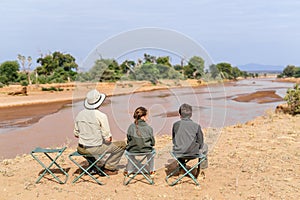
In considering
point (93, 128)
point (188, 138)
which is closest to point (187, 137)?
point (188, 138)

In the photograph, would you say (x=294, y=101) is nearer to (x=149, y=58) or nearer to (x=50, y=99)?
(x=149, y=58)

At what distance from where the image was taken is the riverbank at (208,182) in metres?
4.01

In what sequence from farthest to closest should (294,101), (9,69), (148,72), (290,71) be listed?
(290,71), (9,69), (294,101), (148,72)

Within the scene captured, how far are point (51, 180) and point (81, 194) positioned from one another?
0.76 meters

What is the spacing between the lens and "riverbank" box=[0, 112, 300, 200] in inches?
158

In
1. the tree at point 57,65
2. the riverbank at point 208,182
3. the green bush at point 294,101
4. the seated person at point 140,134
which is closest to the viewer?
the riverbank at point 208,182

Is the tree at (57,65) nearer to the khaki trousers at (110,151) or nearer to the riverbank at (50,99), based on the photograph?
the riverbank at (50,99)

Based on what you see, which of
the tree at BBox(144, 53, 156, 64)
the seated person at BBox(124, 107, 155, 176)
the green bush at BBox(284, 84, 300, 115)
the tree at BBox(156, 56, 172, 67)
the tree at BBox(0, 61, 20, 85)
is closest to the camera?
the seated person at BBox(124, 107, 155, 176)

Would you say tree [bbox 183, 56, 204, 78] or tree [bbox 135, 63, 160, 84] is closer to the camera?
tree [bbox 183, 56, 204, 78]

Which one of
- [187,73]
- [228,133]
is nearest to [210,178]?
[187,73]

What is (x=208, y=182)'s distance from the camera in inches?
172

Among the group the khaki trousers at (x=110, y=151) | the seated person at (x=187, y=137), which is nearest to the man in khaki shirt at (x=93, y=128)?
the khaki trousers at (x=110, y=151)

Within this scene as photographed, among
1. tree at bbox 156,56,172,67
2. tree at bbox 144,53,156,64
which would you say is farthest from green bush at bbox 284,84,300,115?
tree at bbox 144,53,156,64

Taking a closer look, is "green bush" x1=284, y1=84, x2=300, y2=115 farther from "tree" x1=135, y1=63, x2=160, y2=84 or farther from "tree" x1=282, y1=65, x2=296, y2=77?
"tree" x1=282, y1=65, x2=296, y2=77
